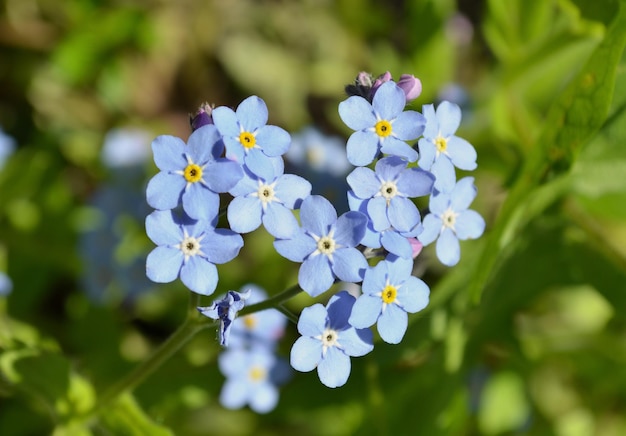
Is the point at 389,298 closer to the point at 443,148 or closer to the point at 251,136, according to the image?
the point at 443,148

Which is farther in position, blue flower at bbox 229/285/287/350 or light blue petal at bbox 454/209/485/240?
blue flower at bbox 229/285/287/350

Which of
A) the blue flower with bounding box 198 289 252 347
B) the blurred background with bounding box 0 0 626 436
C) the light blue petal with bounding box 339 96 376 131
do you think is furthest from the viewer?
the blurred background with bounding box 0 0 626 436

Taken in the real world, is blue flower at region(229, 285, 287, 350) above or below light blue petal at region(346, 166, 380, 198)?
above

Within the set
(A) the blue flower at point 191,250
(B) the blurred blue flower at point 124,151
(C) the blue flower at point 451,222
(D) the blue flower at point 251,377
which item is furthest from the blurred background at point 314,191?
(A) the blue flower at point 191,250

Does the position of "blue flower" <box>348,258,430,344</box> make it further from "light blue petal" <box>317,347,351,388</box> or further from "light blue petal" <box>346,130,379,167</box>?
"light blue petal" <box>346,130,379,167</box>

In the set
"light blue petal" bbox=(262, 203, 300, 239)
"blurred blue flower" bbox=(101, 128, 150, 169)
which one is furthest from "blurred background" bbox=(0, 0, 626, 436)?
"light blue petal" bbox=(262, 203, 300, 239)

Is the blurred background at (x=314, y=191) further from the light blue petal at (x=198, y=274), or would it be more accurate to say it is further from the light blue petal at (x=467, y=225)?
the light blue petal at (x=198, y=274)
